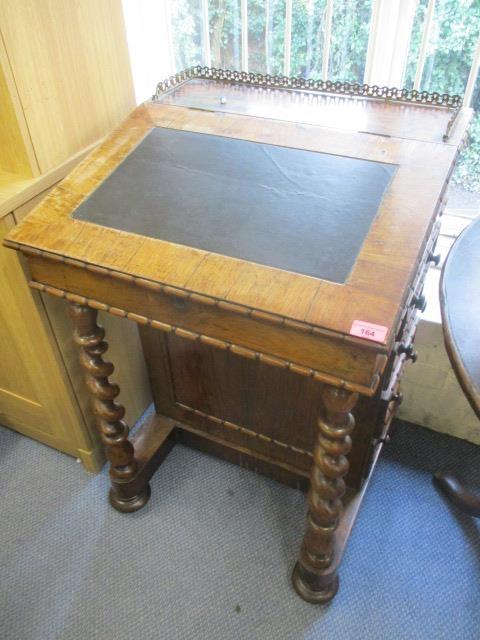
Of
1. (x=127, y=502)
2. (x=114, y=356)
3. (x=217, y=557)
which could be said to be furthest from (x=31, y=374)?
(x=217, y=557)

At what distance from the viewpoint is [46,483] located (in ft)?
5.70

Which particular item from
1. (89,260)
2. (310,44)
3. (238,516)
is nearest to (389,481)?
(238,516)

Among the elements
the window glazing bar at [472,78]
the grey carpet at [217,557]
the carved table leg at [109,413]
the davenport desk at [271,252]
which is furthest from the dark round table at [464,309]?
the grey carpet at [217,557]

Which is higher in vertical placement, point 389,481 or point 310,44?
point 310,44

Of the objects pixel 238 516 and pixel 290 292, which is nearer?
pixel 290 292

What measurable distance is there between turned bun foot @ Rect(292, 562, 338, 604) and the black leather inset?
88 centimetres

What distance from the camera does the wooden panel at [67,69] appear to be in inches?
45.6

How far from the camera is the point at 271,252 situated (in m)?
0.98

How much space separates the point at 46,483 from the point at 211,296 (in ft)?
3.77

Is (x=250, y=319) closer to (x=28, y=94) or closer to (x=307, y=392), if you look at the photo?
(x=307, y=392)

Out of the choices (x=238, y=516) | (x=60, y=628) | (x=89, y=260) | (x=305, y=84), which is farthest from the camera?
(x=238, y=516)

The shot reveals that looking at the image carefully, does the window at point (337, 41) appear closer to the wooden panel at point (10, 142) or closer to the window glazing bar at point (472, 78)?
the window glazing bar at point (472, 78)

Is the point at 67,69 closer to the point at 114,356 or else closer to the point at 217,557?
the point at 114,356

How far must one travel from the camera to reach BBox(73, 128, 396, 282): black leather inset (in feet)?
3.23
